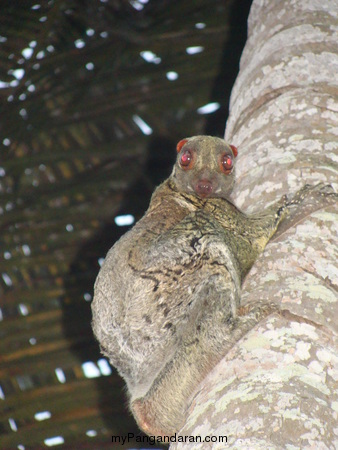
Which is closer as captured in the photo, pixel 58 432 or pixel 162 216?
pixel 162 216

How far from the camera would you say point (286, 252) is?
113 inches

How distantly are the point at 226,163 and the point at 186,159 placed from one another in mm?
284

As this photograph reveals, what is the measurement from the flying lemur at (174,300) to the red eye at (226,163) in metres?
0.35

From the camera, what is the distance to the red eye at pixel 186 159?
4.17 meters

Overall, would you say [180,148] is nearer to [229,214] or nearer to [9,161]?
[229,214]

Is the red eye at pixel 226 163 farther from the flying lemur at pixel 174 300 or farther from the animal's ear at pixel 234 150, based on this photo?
the flying lemur at pixel 174 300

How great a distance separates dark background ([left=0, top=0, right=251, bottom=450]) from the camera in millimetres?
5594

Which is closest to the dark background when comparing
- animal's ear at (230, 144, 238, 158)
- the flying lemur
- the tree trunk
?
the tree trunk

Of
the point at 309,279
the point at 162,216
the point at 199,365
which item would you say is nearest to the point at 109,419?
the point at 162,216

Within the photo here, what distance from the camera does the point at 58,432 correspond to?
5270mm

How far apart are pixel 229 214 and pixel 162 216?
0.39 metres

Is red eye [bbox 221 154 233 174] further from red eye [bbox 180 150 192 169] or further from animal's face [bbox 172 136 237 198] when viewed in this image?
red eye [bbox 180 150 192 169]

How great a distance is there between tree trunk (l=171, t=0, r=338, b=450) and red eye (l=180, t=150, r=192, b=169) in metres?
0.32

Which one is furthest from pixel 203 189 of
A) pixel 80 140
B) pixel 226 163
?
pixel 80 140
